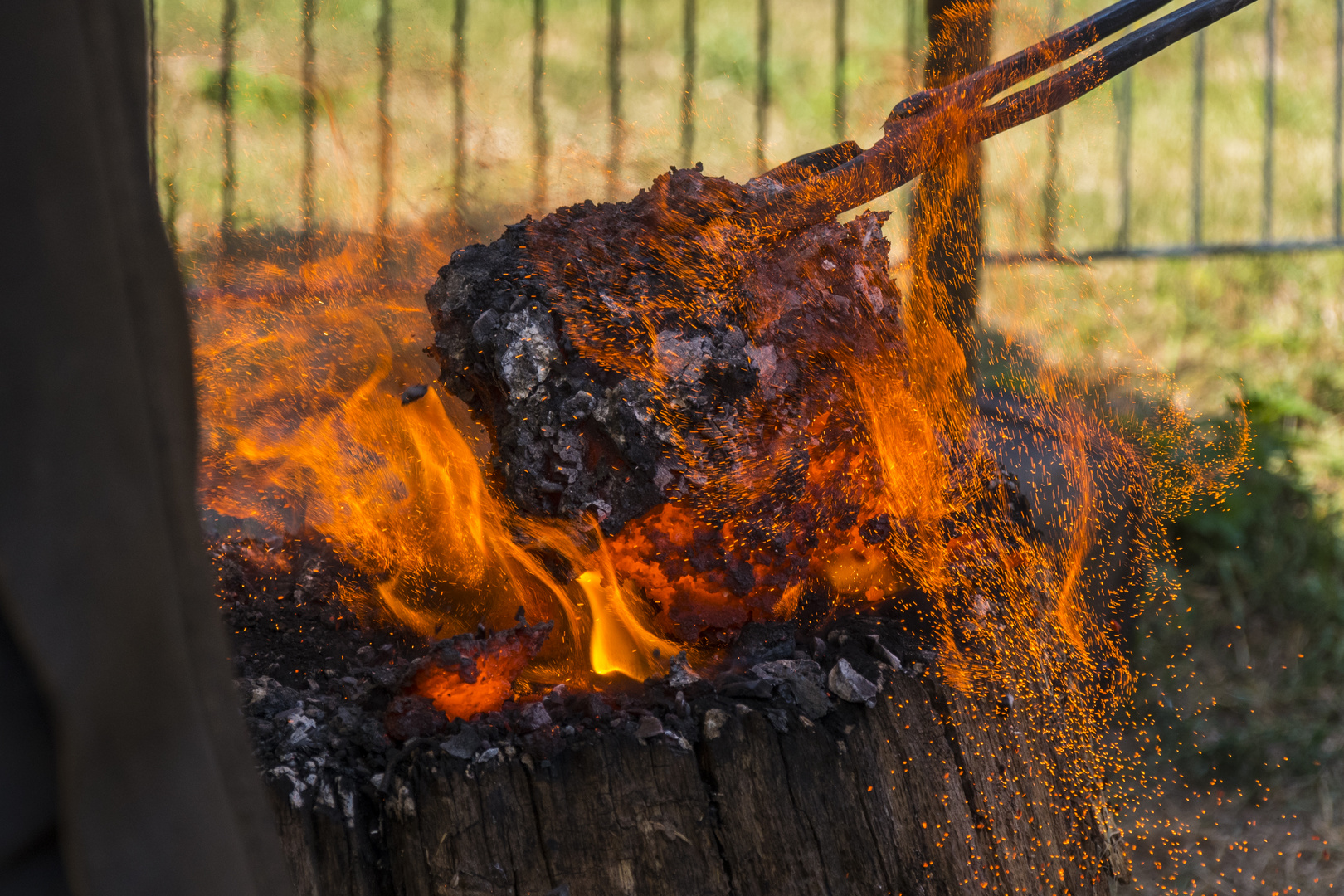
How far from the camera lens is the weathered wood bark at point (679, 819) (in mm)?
937

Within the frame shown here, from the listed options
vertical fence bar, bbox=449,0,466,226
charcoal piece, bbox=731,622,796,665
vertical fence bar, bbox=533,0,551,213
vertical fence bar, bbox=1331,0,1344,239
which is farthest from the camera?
vertical fence bar, bbox=1331,0,1344,239

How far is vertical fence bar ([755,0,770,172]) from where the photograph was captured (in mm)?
2564

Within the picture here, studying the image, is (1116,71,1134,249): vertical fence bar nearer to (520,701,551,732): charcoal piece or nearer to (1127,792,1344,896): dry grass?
(1127,792,1344,896): dry grass

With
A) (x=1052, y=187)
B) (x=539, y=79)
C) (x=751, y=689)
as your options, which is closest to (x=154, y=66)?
(x=539, y=79)

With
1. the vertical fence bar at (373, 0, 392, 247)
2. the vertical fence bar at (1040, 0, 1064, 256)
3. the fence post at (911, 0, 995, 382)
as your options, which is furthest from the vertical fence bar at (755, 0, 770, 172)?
the vertical fence bar at (373, 0, 392, 247)

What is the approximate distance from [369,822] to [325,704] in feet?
0.57

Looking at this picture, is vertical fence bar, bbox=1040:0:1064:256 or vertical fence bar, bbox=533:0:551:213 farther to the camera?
vertical fence bar, bbox=1040:0:1064:256

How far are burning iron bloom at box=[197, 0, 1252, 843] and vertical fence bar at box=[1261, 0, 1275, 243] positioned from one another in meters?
2.10

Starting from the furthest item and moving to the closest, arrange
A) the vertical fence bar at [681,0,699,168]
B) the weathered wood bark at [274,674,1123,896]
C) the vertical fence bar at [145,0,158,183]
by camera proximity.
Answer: the vertical fence bar at [681,0,699,168] < the vertical fence bar at [145,0,158,183] < the weathered wood bark at [274,674,1123,896]

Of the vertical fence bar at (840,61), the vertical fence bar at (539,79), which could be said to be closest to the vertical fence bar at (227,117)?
the vertical fence bar at (539,79)

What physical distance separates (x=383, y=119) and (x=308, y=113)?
20 cm

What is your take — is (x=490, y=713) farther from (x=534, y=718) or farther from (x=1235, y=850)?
(x=1235, y=850)

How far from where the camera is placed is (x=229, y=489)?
5.64ft

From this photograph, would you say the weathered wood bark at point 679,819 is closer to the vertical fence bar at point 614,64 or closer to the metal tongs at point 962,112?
the metal tongs at point 962,112
